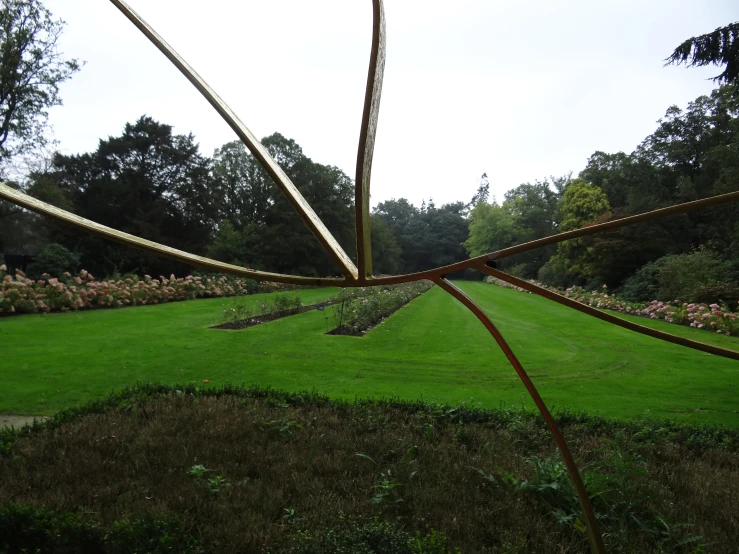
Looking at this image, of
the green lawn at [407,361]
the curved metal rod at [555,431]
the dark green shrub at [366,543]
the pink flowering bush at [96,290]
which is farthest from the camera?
the pink flowering bush at [96,290]

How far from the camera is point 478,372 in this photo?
154 inches

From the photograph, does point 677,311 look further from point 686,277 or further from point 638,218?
point 638,218

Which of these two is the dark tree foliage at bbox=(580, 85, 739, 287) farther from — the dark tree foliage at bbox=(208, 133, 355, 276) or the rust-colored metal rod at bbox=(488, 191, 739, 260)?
the rust-colored metal rod at bbox=(488, 191, 739, 260)

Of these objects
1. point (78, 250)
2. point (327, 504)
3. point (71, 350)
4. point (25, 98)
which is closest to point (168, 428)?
point (327, 504)

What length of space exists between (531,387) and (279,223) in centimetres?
277

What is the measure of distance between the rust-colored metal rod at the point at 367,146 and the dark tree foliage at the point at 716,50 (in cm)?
238

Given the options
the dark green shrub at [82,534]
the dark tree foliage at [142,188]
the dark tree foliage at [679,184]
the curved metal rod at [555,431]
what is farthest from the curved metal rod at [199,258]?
the dark tree foliage at [142,188]

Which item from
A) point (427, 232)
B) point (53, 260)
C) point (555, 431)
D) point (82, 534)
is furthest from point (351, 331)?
point (555, 431)

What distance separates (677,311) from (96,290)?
6.78 m

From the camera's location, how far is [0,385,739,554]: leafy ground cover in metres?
1.75

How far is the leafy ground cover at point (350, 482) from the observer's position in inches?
69.1

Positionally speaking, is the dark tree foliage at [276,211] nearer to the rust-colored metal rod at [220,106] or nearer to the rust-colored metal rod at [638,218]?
the rust-colored metal rod at [220,106]

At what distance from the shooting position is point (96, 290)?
6.64 metres

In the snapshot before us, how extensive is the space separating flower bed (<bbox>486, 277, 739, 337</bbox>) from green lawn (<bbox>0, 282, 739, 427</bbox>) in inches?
3.9
